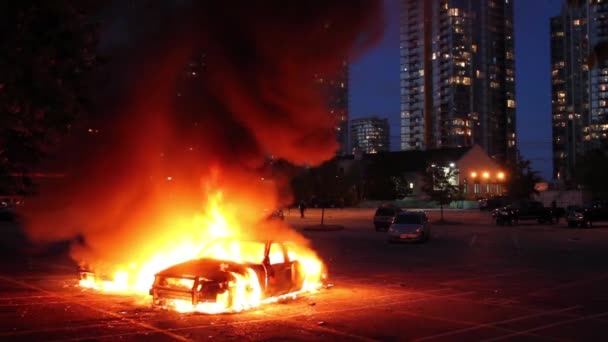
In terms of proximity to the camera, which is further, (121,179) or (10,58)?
(121,179)

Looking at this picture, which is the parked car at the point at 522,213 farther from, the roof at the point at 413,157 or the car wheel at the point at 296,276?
the roof at the point at 413,157

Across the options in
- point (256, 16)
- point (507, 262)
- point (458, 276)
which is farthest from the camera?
point (507, 262)

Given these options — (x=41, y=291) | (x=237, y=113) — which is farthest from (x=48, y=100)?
(x=237, y=113)

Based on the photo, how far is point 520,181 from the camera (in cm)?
6744

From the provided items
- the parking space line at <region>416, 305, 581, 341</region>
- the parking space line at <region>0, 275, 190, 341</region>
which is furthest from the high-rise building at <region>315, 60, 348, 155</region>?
the parking space line at <region>0, 275, 190, 341</region>

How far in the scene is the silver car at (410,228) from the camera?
2764 centimetres

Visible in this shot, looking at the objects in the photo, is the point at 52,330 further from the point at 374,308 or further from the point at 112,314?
the point at 374,308

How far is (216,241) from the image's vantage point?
12.5m

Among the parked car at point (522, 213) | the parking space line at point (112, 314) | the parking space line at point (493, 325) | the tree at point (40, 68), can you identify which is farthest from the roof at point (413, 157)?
the tree at point (40, 68)

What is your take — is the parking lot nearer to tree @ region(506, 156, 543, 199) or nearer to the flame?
the flame

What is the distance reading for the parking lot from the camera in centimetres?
926

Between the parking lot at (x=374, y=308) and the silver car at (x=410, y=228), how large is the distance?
7915 millimetres

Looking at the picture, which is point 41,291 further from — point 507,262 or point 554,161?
point 554,161

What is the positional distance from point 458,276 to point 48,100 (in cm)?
1081
